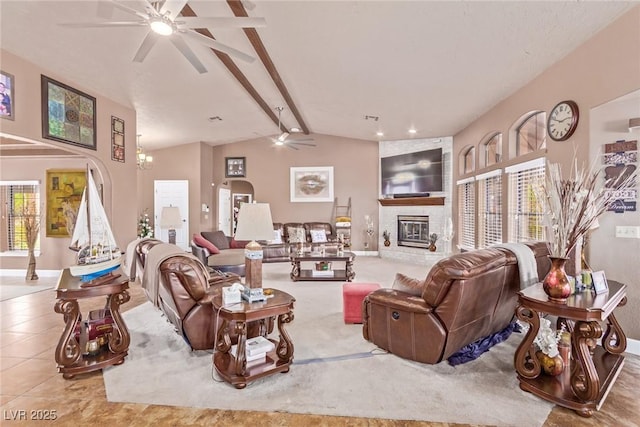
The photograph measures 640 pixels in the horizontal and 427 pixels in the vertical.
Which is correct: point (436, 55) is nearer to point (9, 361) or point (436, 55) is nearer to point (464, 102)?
point (464, 102)

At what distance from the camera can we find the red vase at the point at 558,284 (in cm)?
213

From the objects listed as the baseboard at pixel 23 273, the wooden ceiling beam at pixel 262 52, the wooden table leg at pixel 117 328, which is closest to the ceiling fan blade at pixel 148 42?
the wooden ceiling beam at pixel 262 52

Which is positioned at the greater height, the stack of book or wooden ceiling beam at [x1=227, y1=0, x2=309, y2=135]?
wooden ceiling beam at [x1=227, y1=0, x2=309, y2=135]

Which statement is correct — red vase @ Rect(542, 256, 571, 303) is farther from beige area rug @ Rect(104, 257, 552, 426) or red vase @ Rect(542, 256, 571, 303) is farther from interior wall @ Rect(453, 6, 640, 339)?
interior wall @ Rect(453, 6, 640, 339)

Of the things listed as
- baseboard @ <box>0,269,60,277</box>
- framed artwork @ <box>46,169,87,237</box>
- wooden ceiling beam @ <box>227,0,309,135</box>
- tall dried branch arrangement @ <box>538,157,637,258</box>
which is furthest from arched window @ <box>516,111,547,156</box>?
baseboard @ <box>0,269,60,277</box>

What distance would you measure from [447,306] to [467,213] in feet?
16.3

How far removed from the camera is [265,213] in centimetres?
258

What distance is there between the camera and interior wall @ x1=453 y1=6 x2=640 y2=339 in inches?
108

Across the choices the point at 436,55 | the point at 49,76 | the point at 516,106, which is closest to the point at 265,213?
the point at 436,55

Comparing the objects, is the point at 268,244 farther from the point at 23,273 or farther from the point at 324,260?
the point at 23,273

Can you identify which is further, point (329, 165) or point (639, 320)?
point (329, 165)

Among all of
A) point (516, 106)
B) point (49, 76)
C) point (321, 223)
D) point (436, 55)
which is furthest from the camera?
point (321, 223)

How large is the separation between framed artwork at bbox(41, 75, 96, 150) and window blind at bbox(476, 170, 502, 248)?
6.50 meters

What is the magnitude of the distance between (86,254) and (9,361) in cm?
120
